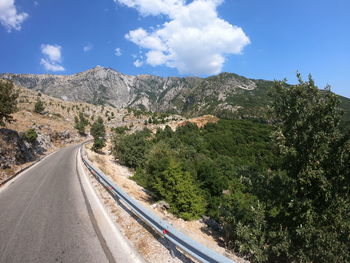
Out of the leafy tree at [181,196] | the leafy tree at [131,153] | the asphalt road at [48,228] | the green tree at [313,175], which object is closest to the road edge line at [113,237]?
the asphalt road at [48,228]

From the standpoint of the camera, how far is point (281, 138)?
1002 centimetres

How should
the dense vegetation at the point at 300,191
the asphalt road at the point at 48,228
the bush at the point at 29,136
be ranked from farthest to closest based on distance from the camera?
the bush at the point at 29,136 → the dense vegetation at the point at 300,191 → the asphalt road at the point at 48,228

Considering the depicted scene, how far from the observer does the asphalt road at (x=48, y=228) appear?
5.25 meters

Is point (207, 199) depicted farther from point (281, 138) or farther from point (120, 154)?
point (120, 154)

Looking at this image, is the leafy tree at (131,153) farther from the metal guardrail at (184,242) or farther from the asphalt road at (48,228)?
the metal guardrail at (184,242)

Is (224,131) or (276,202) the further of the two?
(224,131)

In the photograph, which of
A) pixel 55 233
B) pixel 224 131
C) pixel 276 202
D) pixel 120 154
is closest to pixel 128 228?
pixel 55 233

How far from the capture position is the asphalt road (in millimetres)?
5254

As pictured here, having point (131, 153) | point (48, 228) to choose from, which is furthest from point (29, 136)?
point (48, 228)

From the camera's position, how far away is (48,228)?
6766mm

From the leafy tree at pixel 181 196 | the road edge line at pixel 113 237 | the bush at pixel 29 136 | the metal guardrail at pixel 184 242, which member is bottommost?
the leafy tree at pixel 181 196

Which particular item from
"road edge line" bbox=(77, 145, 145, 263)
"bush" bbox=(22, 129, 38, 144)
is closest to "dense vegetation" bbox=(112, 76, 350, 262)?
"road edge line" bbox=(77, 145, 145, 263)

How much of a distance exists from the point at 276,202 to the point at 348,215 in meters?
2.97

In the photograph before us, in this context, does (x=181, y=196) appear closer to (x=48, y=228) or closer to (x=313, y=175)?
(x=313, y=175)
